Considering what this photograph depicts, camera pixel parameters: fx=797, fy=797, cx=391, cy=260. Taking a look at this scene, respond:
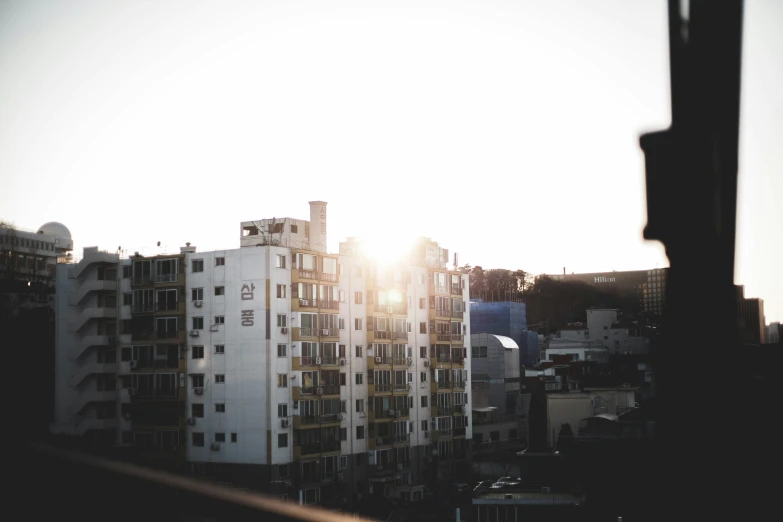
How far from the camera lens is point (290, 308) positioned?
114ft

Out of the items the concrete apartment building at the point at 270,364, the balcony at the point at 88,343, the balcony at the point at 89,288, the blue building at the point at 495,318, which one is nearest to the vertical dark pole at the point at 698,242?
the concrete apartment building at the point at 270,364

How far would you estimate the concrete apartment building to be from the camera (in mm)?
34094

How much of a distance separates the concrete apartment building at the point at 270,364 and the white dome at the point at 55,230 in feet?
112

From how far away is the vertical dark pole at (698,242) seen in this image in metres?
2.05

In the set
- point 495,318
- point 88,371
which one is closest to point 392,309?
point 88,371

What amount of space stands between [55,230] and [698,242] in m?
75.7

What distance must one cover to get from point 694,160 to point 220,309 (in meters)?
34.4

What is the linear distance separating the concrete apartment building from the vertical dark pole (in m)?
32.1

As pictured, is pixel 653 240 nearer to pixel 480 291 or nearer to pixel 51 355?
pixel 51 355

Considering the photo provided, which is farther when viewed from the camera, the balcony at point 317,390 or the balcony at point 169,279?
the balcony at point 169,279

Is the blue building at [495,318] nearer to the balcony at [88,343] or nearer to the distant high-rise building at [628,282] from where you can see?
the balcony at [88,343]

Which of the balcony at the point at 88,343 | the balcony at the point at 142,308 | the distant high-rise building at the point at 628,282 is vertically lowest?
the balcony at the point at 88,343

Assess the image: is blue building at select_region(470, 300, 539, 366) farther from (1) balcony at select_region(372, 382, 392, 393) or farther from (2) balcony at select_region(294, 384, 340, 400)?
(2) balcony at select_region(294, 384, 340, 400)

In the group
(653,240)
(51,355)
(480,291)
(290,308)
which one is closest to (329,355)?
(290,308)
